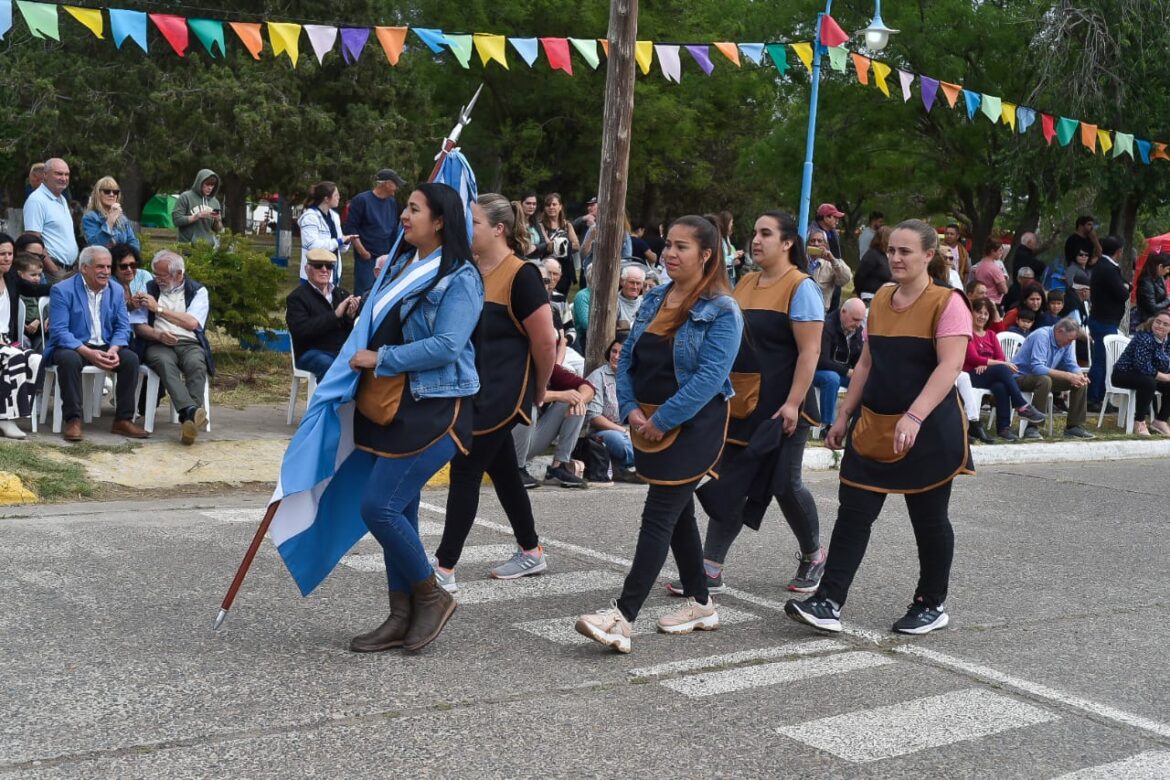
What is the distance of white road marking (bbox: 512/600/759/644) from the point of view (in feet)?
19.1

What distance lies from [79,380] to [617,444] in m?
3.92

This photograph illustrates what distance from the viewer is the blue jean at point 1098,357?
16.1 m

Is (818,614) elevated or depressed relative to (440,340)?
depressed

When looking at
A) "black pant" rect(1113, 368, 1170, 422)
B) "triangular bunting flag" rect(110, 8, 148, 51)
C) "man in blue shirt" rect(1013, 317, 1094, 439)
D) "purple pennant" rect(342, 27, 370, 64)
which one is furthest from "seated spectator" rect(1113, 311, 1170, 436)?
"triangular bunting flag" rect(110, 8, 148, 51)

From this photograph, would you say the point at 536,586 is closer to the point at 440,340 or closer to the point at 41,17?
the point at 440,340

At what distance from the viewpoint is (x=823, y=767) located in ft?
14.4

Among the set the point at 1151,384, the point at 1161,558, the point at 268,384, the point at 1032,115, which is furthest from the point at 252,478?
the point at 1032,115

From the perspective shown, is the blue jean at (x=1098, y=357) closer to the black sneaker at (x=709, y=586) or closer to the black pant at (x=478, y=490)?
the black sneaker at (x=709, y=586)

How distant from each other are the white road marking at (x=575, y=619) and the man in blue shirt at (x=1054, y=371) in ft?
29.1

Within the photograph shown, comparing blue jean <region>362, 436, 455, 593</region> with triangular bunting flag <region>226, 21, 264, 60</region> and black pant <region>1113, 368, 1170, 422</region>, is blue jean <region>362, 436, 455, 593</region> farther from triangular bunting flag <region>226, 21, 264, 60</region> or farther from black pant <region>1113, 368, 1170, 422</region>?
black pant <region>1113, 368, 1170, 422</region>

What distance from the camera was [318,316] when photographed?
10.4 meters

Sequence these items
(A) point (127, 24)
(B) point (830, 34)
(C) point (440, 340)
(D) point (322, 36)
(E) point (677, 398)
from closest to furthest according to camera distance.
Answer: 1. (C) point (440, 340)
2. (E) point (677, 398)
3. (A) point (127, 24)
4. (D) point (322, 36)
5. (B) point (830, 34)

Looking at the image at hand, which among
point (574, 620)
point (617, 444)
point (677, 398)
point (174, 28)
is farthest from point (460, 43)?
point (677, 398)

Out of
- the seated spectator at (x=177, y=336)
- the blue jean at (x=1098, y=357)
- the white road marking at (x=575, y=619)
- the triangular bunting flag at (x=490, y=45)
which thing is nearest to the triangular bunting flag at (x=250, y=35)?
the seated spectator at (x=177, y=336)
